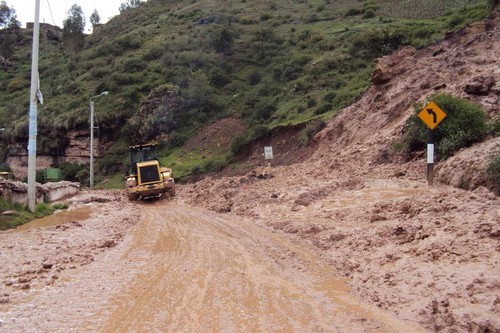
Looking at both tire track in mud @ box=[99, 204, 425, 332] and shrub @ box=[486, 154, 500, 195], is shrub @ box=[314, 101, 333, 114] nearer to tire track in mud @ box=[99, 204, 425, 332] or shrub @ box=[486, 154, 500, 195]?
tire track in mud @ box=[99, 204, 425, 332]

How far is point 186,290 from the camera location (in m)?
6.96

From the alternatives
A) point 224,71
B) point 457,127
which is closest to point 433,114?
point 457,127

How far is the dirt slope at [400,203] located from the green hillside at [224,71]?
6.87 metres

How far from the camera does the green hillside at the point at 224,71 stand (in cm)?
3947

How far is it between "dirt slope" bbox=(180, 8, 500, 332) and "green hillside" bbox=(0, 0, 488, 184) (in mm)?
6865

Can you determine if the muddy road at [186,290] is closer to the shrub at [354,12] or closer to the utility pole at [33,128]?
the utility pole at [33,128]

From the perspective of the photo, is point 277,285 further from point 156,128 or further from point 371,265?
point 156,128

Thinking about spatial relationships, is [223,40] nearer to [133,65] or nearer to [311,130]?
[133,65]

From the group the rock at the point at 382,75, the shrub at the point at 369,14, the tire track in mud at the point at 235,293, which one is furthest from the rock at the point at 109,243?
the shrub at the point at 369,14

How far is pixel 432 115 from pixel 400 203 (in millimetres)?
3684

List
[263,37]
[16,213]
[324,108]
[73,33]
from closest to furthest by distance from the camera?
[16,213], [324,108], [263,37], [73,33]

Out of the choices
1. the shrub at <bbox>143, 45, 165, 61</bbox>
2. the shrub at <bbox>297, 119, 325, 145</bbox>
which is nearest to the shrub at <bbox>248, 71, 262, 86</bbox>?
the shrub at <bbox>143, 45, 165, 61</bbox>

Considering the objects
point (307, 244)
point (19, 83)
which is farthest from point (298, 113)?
point (19, 83)

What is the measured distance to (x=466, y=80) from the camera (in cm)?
1934
